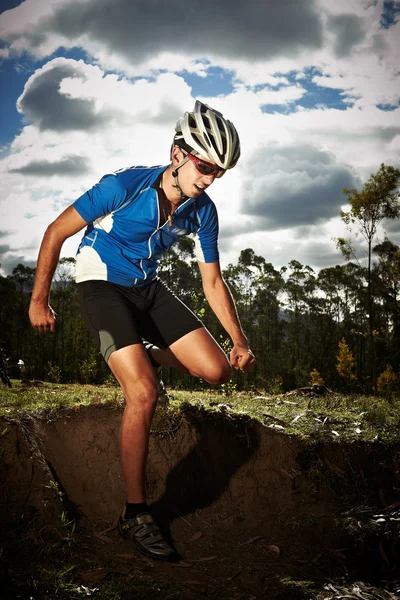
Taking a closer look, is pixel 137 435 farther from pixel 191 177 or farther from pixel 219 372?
pixel 191 177

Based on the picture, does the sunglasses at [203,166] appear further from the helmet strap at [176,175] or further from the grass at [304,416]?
the grass at [304,416]

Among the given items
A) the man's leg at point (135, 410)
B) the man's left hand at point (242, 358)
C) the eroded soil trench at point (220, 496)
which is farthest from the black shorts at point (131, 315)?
the eroded soil trench at point (220, 496)

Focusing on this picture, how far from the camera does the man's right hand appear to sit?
3.51 m

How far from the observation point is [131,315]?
12.1 ft

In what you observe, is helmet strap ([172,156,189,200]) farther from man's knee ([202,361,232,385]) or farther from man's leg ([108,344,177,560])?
man's knee ([202,361,232,385])

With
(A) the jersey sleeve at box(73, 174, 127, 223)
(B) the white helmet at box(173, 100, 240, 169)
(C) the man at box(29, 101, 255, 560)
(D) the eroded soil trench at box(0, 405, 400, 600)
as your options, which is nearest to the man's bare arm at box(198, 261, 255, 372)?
(C) the man at box(29, 101, 255, 560)

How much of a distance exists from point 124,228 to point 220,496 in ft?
8.73

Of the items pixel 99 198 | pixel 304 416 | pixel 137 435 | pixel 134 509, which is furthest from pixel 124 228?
pixel 304 416

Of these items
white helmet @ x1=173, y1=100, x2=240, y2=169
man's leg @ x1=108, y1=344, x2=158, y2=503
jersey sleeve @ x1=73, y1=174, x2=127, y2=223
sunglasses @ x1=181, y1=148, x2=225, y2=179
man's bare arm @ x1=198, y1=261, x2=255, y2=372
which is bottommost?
man's leg @ x1=108, y1=344, x2=158, y2=503

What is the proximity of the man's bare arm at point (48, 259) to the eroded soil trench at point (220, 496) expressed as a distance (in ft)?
4.09

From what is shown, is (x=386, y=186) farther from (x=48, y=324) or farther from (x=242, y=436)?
(x=48, y=324)

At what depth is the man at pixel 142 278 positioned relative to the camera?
3.45 m

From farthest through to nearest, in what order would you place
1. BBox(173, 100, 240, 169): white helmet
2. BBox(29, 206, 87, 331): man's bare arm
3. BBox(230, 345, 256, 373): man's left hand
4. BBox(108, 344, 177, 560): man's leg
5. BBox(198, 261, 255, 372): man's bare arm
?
BBox(198, 261, 255, 372): man's bare arm
BBox(230, 345, 256, 373): man's left hand
BBox(173, 100, 240, 169): white helmet
BBox(29, 206, 87, 331): man's bare arm
BBox(108, 344, 177, 560): man's leg

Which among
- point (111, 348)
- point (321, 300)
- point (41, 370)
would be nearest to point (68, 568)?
point (111, 348)
